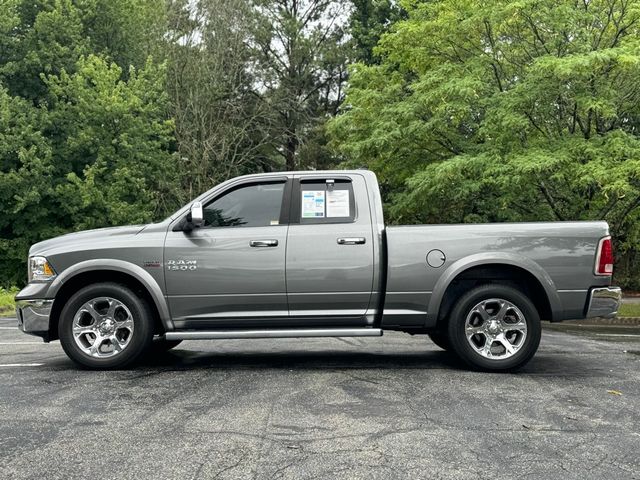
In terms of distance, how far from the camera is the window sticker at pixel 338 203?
6016 millimetres

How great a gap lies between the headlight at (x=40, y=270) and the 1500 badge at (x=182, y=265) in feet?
3.69

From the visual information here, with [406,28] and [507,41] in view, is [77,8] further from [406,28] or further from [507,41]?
[507,41]

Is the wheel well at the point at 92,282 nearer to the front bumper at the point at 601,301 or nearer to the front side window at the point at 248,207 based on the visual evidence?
the front side window at the point at 248,207

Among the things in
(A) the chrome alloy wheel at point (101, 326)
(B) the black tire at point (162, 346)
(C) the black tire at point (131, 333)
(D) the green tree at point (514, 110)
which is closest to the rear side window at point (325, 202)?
(C) the black tire at point (131, 333)

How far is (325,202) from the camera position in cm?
607

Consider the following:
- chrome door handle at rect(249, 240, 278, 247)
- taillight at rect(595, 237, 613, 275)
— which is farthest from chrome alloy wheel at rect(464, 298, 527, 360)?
chrome door handle at rect(249, 240, 278, 247)

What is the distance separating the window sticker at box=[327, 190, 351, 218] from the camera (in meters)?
6.02

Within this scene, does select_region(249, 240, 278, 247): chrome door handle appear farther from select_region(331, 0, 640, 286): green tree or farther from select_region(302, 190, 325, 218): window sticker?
select_region(331, 0, 640, 286): green tree

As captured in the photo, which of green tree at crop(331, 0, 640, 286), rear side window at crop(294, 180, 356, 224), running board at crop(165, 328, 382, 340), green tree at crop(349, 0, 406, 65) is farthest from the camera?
green tree at crop(349, 0, 406, 65)

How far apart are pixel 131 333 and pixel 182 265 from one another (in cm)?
81

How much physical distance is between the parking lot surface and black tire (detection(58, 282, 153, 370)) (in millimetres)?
133

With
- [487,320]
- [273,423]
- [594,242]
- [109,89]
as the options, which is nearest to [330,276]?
[487,320]

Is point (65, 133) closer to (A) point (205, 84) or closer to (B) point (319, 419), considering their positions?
(A) point (205, 84)

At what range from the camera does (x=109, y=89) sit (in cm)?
2333
